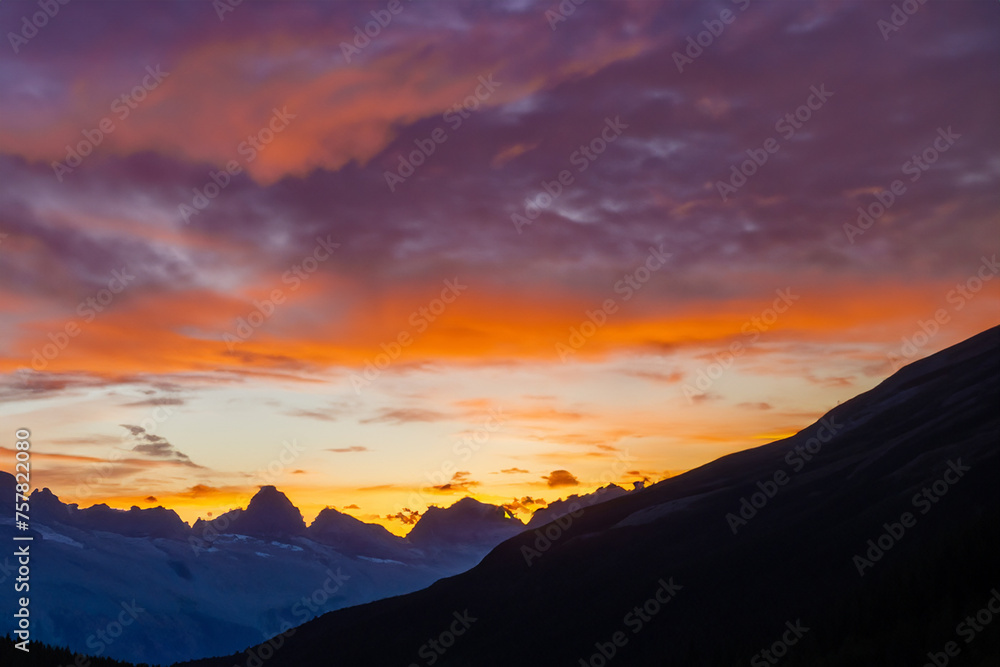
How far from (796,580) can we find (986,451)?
150ft

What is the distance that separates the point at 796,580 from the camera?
551ft

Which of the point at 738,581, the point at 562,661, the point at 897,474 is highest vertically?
the point at 897,474

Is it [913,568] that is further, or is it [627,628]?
[627,628]

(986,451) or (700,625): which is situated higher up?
(986,451)

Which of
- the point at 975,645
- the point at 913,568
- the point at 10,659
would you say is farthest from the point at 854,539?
the point at 10,659

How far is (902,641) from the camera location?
358ft

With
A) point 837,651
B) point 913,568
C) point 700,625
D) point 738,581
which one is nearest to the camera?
point 837,651

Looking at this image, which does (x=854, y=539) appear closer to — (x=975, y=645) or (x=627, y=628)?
(x=627, y=628)

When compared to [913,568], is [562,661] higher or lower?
lower

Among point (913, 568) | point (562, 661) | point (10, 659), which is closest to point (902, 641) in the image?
point (913, 568)

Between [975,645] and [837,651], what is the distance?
23288mm

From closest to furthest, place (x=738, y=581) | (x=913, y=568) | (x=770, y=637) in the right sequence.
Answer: (x=913, y=568) → (x=770, y=637) → (x=738, y=581)

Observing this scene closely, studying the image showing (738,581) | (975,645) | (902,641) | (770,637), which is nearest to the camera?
(975,645)

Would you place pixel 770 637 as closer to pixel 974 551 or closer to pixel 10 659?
pixel 974 551
